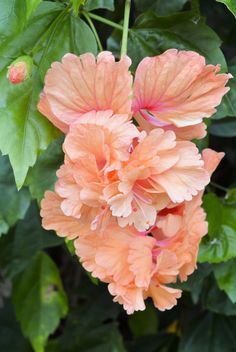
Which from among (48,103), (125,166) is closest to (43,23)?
(48,103)

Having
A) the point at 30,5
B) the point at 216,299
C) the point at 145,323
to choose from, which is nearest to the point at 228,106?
the point at 30,5

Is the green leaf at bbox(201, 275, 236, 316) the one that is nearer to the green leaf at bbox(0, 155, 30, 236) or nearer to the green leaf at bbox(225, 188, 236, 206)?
the green leaf at bbox(225, 188, 236, 206)

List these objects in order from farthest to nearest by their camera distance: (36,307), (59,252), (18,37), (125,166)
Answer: (59,252), (36,307), (18,37), (125,166)

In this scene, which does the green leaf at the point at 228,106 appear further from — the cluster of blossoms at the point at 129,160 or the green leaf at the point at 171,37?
the cluster of blossoms at the point at 129,160

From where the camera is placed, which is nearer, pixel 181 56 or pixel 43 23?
pixel 181 56

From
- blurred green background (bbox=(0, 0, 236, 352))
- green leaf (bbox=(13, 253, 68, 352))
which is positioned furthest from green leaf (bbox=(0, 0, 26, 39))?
green leaf (bbox=(13, 253, 68, 352))

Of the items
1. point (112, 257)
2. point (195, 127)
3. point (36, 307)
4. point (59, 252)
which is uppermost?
point (195, 127)

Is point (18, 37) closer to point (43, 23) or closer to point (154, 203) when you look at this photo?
point (43, 23)
